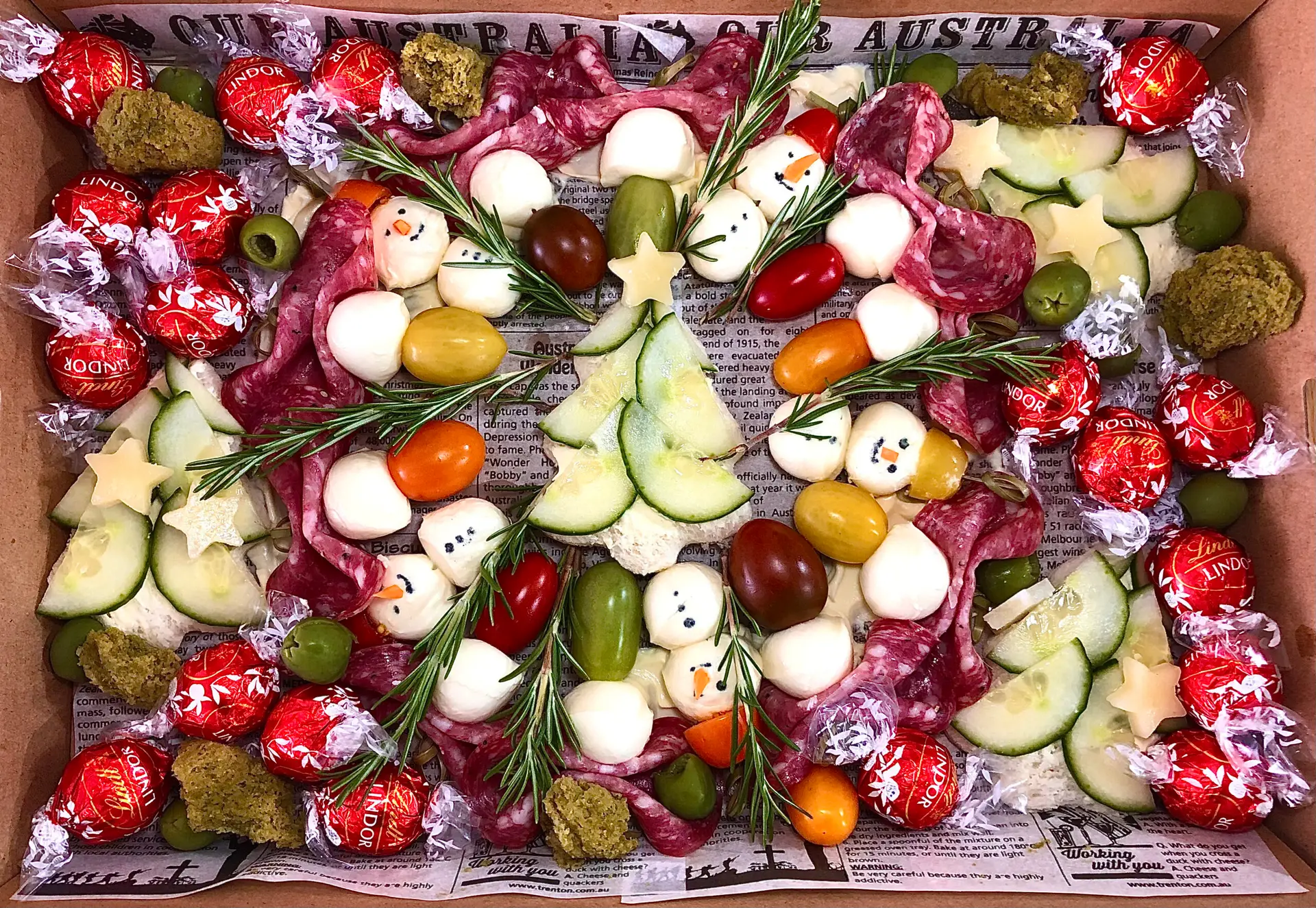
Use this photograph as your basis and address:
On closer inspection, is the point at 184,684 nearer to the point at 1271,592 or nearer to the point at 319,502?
the point at 319,502

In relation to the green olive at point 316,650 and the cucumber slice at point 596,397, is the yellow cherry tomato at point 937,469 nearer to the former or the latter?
the cucumber slice at point 596,397

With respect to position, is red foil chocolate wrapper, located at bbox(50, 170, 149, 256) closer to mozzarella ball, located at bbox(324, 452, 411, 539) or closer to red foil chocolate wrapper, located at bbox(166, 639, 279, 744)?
mozzarella ball, located at bbox(324, 452, 411, 539)

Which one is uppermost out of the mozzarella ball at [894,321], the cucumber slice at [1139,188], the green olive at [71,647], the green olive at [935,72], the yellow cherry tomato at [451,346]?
the green olive at [935,72]

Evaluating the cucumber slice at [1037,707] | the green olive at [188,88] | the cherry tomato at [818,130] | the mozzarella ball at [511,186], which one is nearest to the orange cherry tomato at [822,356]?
the cherry tomato at [818,130]

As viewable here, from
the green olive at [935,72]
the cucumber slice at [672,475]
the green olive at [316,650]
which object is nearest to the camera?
the green olive at [316,650]

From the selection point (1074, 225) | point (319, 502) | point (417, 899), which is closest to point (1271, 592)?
point (1074, 225)

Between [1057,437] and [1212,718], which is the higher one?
[1057,437]

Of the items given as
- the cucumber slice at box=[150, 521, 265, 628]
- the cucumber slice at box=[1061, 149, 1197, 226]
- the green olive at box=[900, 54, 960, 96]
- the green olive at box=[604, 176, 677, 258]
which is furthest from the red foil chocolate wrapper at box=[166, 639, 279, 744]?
the cucumber slice at box=[1061, 149, 1197, 226]
